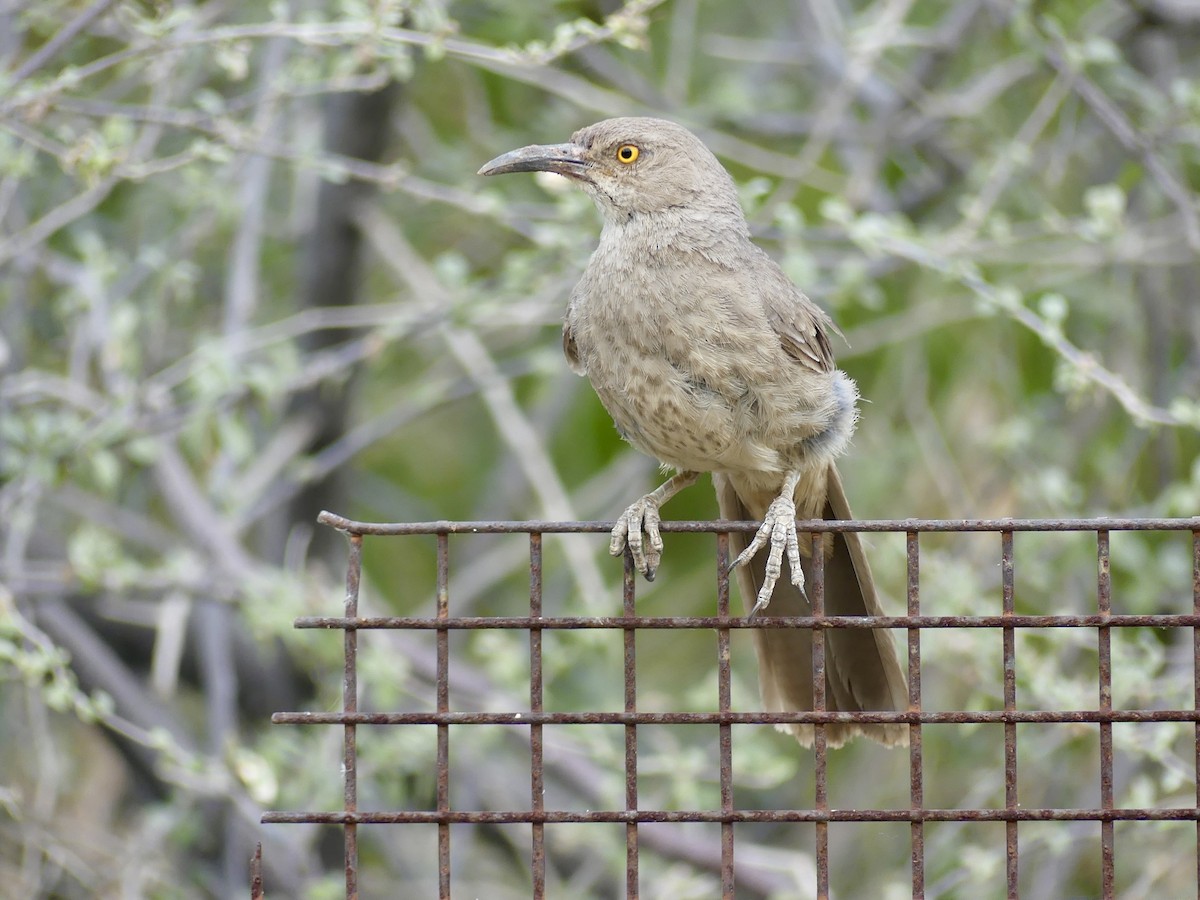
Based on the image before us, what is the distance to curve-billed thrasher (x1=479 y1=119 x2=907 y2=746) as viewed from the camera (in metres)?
2.86

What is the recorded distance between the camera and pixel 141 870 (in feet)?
13.8

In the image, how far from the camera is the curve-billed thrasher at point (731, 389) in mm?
2857

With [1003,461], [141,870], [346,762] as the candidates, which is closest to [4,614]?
[346,762]

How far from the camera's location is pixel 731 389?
9.96ft

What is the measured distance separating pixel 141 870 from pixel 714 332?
2421 mm

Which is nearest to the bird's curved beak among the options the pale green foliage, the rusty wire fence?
the pale green foliage

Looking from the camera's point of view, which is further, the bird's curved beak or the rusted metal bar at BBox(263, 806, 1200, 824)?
the bird's curved beak

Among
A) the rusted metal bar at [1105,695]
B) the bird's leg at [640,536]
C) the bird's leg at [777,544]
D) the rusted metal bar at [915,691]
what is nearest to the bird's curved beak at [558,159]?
the bird's leg at [640,536]

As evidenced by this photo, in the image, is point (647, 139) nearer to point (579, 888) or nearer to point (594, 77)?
point (594, 77)

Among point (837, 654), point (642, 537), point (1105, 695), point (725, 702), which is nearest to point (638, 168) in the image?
point (642, 537)

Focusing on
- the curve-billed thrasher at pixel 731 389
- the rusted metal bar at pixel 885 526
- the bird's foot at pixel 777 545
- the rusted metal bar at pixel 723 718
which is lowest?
the rusted metal bar at pixel 723 718

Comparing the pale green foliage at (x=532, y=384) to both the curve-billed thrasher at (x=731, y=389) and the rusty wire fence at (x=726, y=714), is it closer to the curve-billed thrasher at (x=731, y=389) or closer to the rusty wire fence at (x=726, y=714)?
the curve-billed thrasher at (x=731, y=389)

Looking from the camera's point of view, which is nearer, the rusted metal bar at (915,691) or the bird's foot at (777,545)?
the rusted metal bar at (915,691)

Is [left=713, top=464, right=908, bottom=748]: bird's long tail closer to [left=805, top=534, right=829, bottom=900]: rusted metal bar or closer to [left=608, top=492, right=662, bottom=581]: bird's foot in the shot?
[left=608, top=492, right=662, bottom=581]: bird's foot
